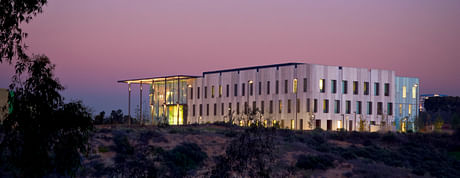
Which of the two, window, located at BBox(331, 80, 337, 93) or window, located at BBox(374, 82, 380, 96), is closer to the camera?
window, located at BBox(331, 80, 337, 93)

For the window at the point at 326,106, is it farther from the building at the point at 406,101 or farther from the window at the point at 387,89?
the building at the point at 406,101

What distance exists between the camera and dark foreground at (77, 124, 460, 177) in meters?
38.8

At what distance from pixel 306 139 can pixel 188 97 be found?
144ft

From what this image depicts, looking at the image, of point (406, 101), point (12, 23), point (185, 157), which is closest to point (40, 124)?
point (12, 23)

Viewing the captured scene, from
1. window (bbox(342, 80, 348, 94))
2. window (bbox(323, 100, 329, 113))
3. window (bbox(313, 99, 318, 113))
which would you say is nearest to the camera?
window (bbox(313, 99, 318, 113))

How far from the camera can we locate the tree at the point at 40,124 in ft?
58.7

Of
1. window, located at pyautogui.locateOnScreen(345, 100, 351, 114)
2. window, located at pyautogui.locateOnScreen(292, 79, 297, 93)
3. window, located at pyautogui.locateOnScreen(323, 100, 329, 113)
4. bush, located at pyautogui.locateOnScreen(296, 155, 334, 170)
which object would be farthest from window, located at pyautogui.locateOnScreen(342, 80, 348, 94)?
bush, located at pyautogui.locateOnScreen(296, 155, 334, 170)

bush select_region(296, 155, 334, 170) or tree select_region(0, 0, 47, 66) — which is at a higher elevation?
tree select_region(0, 0, 47, 66)

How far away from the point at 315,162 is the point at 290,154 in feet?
8.63

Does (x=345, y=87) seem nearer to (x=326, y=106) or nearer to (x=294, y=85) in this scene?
(x=326, y=106)

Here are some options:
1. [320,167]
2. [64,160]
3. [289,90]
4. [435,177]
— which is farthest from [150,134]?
[289,90]

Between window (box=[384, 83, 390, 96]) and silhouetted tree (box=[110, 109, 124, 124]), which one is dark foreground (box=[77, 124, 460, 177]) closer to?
window (box=[384, 83, 390, 96])

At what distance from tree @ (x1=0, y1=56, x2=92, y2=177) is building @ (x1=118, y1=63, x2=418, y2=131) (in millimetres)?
57097

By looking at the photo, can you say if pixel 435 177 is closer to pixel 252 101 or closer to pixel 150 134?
pixel 150 134
